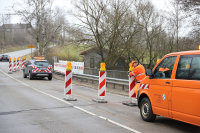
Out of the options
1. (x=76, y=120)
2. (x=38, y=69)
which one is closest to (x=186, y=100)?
(x=76, y=120)

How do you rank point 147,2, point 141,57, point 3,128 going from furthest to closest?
point 147,2 → point 141,57 → point 3,128

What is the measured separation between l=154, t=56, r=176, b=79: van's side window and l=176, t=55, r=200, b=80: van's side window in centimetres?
34

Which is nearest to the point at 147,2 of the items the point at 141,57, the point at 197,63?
the point at 141,57

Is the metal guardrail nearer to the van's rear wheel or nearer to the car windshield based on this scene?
the car windshield

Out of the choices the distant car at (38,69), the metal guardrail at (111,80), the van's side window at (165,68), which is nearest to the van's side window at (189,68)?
the van's side window at (165,68)

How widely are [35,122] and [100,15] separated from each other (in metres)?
18.4

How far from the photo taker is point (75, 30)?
24.8 metres

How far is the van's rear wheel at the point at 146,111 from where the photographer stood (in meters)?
7.43

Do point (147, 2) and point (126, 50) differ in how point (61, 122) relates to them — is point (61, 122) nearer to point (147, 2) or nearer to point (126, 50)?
point (126, 50)

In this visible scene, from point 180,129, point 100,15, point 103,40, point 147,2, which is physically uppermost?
point 147,2

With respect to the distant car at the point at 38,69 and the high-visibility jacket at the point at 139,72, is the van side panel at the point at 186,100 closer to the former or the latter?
the high-visibility jacket at the point at 139,72

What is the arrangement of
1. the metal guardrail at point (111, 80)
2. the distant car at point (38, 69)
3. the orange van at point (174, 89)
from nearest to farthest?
the orange van at point (174, 89)
the metal guardrail at point (111, 80)
the distant car at point (38, 69)

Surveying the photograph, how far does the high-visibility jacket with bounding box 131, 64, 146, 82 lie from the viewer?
393 inches

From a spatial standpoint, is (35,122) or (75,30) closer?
(35,122)
